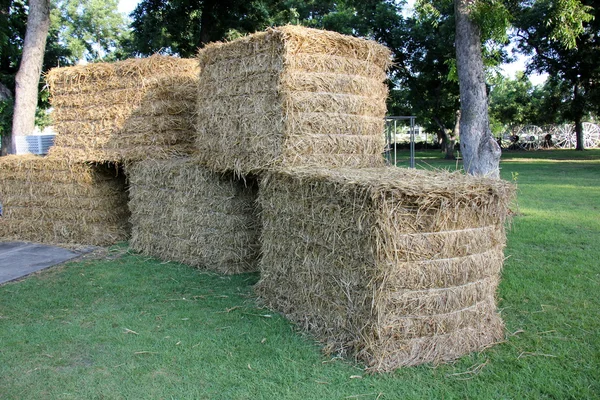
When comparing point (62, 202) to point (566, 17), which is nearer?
point (62, 202)

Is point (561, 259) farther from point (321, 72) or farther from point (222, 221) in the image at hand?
point (222, 221)

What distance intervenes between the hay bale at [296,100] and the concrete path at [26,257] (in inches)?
119

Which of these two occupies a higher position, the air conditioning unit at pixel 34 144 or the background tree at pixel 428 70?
the background tree at pixel 428 70

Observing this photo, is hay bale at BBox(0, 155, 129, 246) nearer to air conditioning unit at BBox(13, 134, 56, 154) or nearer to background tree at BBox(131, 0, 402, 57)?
air conditioning unit at BBox(13, 134, 56, 154)

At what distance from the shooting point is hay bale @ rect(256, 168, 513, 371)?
362cm

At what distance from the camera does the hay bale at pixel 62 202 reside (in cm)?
806

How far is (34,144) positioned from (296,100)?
24.0 ft

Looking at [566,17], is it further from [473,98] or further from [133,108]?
[133,108]

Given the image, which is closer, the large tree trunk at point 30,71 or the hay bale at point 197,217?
the hay bale at point 197,217

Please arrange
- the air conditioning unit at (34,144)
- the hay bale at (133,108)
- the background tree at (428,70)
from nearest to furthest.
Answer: the hay bale at (133,108) → the air conditioning unit at (34,144) → the background tree at (428,70)

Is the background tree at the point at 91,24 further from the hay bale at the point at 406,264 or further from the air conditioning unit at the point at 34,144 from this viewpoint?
the hay bale at the point at 406,264

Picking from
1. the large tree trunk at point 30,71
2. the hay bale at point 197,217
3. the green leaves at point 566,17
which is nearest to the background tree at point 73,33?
the large tree trunk at point 30,71

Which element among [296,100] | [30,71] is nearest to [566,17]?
[296,100]

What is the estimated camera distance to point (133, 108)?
768 cm
